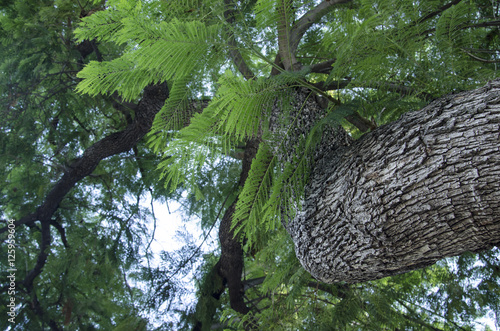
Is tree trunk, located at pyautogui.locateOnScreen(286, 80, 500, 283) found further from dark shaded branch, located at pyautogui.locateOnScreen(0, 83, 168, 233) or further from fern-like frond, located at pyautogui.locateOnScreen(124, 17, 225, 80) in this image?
dark shaded branch, located at pyautogui.locateOnScreen(0, 83, 168, 233)

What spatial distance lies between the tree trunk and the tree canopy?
17cm

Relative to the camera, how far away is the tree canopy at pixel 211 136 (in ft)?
4.41

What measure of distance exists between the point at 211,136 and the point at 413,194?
2.52 feet

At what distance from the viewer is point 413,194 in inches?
40.6

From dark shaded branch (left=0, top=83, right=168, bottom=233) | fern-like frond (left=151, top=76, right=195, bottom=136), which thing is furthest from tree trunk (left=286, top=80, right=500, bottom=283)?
dark shaded branch (left=0, top=83, right=168, bottom=233)

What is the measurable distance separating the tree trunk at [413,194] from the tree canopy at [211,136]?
0.57 ft

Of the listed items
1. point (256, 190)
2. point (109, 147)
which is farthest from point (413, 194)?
point (109, 147)

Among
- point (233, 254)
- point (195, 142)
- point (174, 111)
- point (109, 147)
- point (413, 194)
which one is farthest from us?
point (109, 147)

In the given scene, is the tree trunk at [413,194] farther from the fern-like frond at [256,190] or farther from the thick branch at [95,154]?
the thick branch at [95,154]

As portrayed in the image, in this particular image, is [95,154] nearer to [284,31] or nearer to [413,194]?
[284,31]

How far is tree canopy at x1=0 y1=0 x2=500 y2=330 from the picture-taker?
1.34 metres

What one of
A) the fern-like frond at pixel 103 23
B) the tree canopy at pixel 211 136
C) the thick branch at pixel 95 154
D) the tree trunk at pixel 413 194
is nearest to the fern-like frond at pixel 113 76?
the tree canopy at pixel 211 136

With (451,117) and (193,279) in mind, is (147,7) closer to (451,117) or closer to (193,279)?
(451,117)

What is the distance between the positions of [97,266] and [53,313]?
85cm
